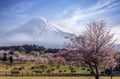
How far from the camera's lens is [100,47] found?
30.0 m

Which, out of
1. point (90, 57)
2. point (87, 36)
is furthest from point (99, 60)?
point (87, 36)

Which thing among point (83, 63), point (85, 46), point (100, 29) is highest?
point (100, 29)

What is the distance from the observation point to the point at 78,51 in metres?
30.2

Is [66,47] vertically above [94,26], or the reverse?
[94,26]

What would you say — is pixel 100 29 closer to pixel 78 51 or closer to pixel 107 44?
pixel 107 44

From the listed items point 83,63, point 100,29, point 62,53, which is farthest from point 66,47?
point 100,29

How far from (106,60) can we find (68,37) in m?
5.58

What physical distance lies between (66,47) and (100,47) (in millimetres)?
4252

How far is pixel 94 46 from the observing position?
30.0 metres

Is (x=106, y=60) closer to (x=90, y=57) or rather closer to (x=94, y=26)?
(x=90, y=57)

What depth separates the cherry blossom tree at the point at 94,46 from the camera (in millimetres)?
29625

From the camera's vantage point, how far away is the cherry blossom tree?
2962cm

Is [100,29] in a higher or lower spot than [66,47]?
higher

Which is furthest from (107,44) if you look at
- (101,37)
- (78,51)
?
(78,51)
